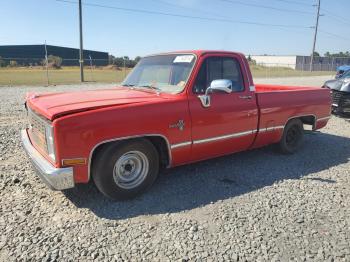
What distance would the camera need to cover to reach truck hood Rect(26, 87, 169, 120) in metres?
3.91

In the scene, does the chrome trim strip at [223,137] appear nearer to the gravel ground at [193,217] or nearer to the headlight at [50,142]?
the gravel ground at [193,217]

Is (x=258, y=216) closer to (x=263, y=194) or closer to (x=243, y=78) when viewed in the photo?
(x=263, y=194)

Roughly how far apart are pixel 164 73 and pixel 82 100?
4.40 feet

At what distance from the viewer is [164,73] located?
5129mm

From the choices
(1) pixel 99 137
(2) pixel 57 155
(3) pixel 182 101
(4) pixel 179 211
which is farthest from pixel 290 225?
(2) pixel 57 155

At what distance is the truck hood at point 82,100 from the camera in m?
3.91

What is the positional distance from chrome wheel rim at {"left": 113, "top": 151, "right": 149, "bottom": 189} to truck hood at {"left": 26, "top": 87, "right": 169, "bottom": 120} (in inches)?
26.8

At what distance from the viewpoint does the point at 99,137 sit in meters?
3.86

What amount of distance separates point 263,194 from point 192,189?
38.1 inches

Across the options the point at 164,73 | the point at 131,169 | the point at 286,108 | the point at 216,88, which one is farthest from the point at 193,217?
the point at 286,108

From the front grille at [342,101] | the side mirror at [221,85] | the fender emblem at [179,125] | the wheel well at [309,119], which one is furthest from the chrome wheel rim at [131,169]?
the front grille at [342,101]

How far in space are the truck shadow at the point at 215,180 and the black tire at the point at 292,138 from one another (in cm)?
15

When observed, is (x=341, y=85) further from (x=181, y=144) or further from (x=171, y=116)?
(x=171, y=116)

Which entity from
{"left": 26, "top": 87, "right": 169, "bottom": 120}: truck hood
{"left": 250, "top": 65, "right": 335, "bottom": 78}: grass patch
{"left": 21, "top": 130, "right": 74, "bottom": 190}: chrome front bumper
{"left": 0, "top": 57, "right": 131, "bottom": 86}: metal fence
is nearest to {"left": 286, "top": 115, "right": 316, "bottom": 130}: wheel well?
{"left": 26, "top": 87, "right": 169, "bottom": 120}: truck hood
